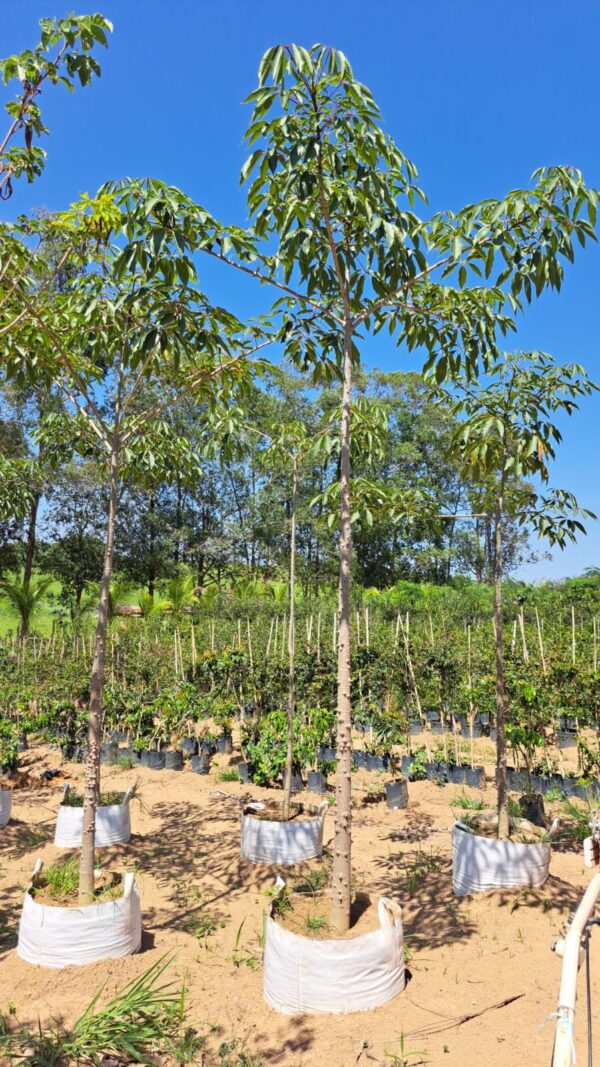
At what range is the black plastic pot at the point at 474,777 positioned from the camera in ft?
25.6

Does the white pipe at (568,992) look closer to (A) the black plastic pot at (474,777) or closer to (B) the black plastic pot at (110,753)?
(A) the black plastic pot at (474,777)

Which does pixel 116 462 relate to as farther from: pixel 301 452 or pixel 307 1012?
pixel 307 1012

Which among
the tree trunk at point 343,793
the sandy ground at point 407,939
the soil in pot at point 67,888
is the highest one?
the tree trunk at point 343,793

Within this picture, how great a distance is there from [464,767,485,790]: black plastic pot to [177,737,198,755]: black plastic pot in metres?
3.78

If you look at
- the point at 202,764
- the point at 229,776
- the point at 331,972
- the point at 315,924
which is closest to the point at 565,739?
the point at 229,776

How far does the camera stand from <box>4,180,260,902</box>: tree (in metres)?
3.42

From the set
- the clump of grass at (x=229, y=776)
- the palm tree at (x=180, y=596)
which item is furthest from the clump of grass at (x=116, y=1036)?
the palm tree at (x=180, y=596)

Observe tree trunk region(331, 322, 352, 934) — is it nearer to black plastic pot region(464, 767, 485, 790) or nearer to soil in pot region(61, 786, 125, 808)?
soil in pot region(61, 786, 125, 808)

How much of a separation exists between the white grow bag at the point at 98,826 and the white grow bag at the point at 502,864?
2.93 m

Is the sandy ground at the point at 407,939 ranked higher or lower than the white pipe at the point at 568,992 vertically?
lower

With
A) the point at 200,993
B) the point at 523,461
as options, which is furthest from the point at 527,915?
the point at 523,461

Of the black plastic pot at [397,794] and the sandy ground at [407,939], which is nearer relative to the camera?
the sandy ground at [407,939]

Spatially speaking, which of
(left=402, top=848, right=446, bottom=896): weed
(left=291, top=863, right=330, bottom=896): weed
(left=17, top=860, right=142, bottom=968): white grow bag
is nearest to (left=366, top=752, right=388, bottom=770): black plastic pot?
(left=402, top=848, right=446, bottom=896): weed

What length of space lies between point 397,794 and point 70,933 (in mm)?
4035
